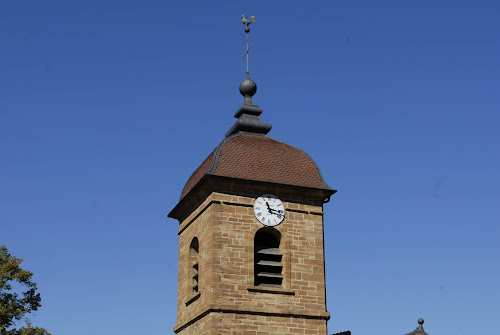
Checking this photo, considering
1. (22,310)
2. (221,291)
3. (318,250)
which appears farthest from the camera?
(22,310)

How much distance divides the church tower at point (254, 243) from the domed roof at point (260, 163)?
2 cm

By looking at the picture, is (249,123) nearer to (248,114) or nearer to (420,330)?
(248,114)

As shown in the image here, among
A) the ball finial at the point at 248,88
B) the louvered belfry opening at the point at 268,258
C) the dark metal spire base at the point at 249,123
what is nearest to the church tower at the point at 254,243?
the louvered belfry opening at the point at 268,258

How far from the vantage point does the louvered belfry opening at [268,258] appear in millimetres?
22219

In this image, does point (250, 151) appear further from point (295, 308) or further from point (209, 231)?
point (295, 308)

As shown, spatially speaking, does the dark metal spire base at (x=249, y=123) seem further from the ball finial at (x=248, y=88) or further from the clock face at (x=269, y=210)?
the clock face at (x=269, y=210)

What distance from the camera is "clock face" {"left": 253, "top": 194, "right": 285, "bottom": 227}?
22.5m

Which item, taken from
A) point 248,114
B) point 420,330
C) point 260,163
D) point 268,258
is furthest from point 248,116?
point 420,330

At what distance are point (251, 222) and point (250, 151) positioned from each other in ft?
6.48

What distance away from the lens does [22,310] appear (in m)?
28.0

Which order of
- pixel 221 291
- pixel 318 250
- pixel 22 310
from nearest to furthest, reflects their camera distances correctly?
pixel 221 291 → pixel 318 250 → pixel 22 310

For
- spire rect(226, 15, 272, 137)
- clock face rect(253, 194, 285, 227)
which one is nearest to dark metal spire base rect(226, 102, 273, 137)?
spire rect(226, 15, 272, 137)

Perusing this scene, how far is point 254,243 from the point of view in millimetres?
22516

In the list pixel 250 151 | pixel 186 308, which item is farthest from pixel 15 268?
pixel 250 151
